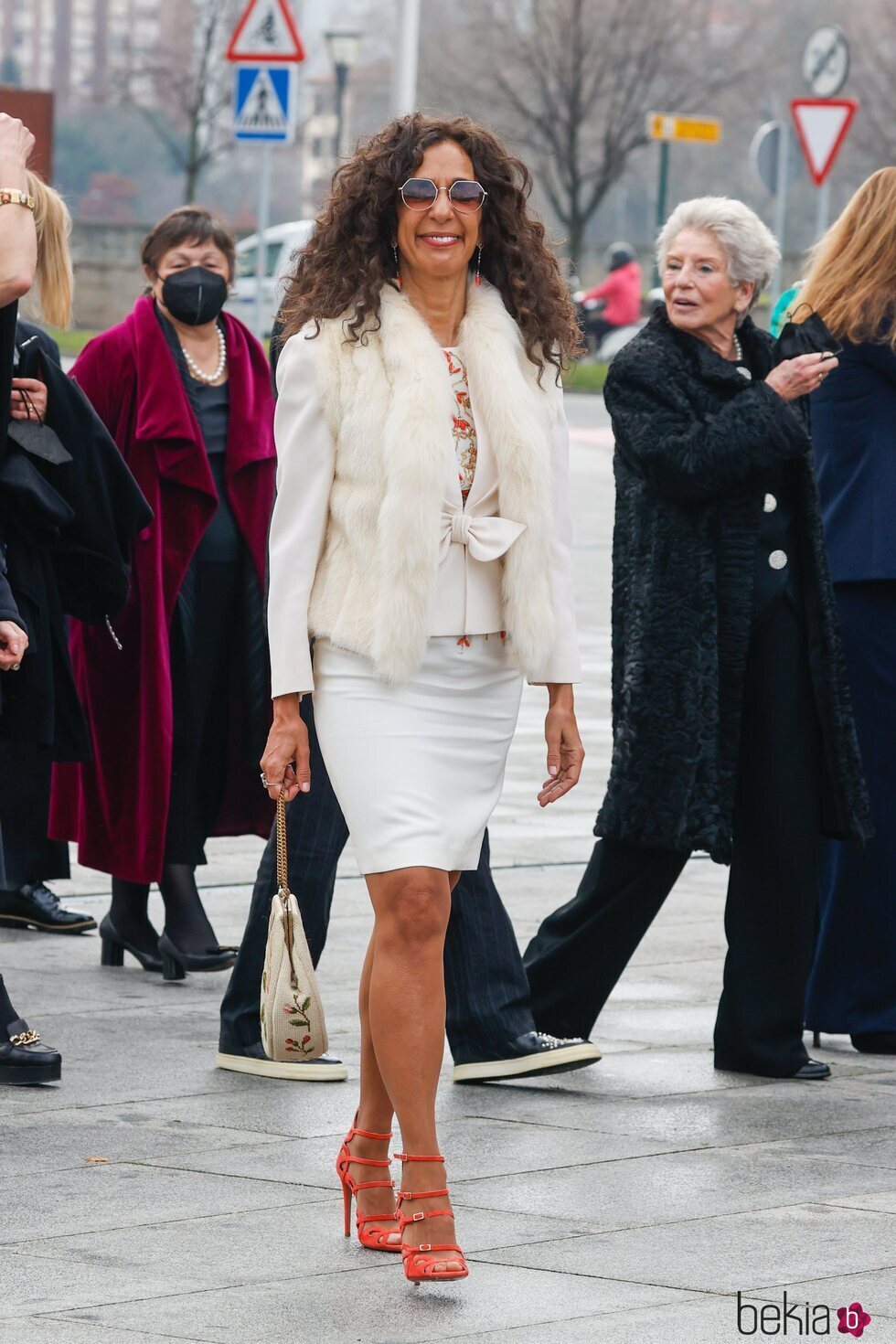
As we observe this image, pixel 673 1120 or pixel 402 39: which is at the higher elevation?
pixel 402 39

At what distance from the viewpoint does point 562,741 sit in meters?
4.88

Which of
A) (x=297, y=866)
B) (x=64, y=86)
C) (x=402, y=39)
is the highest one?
(x=64, y=86)

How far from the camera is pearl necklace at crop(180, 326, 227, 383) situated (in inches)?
Answer: 293

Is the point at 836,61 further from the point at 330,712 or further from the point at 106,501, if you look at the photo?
the point at 330,712

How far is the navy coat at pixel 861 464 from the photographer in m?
6.48

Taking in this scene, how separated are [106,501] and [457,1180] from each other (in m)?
2.32

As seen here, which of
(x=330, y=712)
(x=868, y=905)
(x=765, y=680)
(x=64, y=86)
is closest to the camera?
(x=330, y=712)

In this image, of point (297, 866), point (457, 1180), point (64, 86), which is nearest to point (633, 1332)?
point (457, 1180)

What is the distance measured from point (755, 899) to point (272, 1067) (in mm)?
1195

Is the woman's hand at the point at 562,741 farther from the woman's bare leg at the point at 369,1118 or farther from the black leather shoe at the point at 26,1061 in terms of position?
the black leather shoe at the point at 26,1061

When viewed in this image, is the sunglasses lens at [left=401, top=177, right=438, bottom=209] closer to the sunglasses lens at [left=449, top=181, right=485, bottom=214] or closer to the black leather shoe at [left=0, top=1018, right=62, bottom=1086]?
the sunglasses lens at [left=449, top=181, right=485, bottom=214]

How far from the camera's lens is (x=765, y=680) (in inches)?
238

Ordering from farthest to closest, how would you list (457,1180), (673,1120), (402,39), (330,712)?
(402,39)
(673,1120)
(457,1180)
(330,712)

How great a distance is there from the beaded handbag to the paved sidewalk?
32 centimetres
